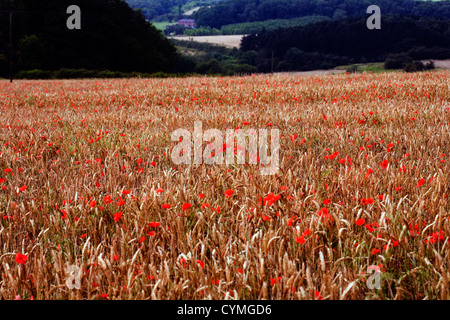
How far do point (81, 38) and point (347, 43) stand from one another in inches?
2709

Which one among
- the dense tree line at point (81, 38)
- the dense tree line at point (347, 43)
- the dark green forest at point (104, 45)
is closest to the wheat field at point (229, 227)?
the dark green forest at point (104, 45)

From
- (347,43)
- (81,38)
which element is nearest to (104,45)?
(81,38)

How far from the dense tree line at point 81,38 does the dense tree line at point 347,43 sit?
3671cm

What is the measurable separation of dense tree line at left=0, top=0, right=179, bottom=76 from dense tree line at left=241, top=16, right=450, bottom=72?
3671 cm

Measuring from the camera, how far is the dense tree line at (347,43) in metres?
86.1

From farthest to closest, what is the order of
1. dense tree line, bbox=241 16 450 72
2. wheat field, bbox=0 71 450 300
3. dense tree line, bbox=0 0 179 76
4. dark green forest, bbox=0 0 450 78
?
dense tree line, bbox=241 16 450 72
dense tree line, bbox=0 0 179 76
dark green forest, bbox=0 0 450 78
wheat field, bbox=0 71 450 300

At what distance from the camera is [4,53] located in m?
48.4

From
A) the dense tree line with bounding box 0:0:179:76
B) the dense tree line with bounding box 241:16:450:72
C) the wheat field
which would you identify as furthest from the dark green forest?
the wheat field

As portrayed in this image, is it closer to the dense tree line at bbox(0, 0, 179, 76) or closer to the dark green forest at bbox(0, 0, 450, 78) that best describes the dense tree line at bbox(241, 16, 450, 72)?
the dark green forest at bbox(0, 0, 450, 78)

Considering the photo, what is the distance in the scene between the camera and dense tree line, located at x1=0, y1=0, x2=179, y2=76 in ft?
154

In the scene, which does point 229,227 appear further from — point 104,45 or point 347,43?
point 347,43

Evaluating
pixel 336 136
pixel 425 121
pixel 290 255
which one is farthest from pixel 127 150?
pixel 425 121

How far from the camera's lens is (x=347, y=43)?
317 feet

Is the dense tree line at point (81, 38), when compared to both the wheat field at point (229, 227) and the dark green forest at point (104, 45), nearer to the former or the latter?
the dark green forest at point (104, 45)
